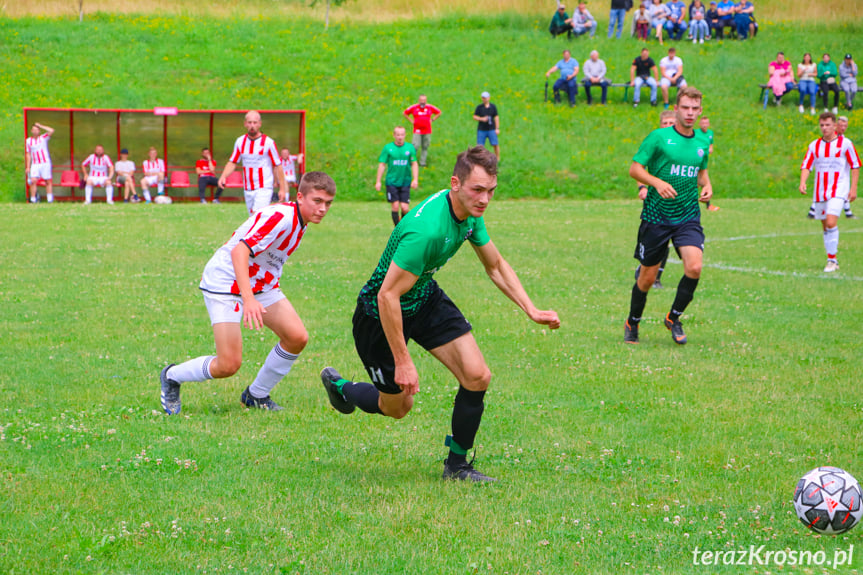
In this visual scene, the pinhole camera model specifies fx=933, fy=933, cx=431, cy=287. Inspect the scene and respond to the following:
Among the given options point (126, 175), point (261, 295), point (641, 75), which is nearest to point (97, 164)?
point (126, 175)

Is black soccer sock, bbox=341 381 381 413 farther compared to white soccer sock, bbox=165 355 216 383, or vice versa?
white soccer sock, bbox=165 355 216 383

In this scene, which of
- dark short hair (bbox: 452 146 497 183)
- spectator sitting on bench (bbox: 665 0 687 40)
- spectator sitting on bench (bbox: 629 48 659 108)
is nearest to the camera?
dark short hair (bbox: 452 146 497 183)

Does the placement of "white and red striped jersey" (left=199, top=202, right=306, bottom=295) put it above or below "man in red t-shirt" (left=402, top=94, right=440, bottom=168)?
below

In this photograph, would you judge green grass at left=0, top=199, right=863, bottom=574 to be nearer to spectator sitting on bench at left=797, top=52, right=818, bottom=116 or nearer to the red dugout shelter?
the red dugout shelter

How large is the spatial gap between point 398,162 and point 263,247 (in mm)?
14041

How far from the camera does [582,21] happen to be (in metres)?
43.3

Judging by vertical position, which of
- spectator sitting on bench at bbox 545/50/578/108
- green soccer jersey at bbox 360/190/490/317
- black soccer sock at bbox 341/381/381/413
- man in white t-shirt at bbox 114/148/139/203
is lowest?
man in white t-shirt at bbox 114/148/139/203

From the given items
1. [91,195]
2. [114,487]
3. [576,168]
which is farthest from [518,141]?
[114,487]

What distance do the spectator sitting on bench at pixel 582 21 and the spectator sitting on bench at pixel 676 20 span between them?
3.43m

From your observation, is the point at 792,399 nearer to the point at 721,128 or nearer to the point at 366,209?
the point at 366,209

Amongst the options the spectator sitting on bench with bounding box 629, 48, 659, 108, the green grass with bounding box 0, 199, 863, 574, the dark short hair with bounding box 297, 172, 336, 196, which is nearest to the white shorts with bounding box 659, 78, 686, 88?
the spectator sitting on bench with bounding box 629, 48, 659, 108

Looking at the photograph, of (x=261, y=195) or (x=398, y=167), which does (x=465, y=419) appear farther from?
(x=398, y=167)

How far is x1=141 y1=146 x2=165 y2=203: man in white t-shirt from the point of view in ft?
95.5

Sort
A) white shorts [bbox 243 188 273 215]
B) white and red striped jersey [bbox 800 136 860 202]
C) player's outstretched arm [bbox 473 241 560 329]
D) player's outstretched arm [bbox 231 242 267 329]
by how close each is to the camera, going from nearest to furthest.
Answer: player's outstretched arm [bbox 473 241 560 329], player's outstretched arm [bbox 231 242 267 329], white and red striped jersey [bbox 800 136 860 202], white shorts [bbox 243 188 273 215]
